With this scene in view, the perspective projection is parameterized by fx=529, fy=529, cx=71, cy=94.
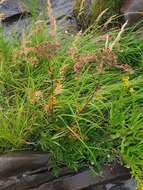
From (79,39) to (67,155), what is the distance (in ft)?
3.56

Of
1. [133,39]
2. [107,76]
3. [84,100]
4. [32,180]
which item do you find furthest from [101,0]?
[32,180]

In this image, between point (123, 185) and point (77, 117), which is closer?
point (77, 117)

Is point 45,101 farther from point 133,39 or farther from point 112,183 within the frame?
point 133,39

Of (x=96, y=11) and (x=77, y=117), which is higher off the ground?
(x=96, y=11)

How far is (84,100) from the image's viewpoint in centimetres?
378

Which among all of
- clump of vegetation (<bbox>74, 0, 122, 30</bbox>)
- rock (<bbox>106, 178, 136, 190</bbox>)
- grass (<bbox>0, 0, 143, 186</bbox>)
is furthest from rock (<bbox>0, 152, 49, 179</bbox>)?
clump of vegetation (<bbox>74, 0, 122, 30</bbox>)

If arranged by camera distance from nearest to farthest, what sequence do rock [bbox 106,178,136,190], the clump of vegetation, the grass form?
1. the grass
2. rock [bbox 106,178,136,190]
3. the clump of vegetation

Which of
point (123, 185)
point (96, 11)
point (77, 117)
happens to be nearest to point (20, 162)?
point (77, 117)

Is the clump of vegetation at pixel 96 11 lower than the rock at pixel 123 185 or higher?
higher

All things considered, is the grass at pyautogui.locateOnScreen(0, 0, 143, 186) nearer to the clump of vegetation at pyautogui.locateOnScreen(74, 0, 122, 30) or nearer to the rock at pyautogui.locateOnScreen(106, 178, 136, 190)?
the rock at pyautogui.locateOnScreen(106, 178, 136, 190)

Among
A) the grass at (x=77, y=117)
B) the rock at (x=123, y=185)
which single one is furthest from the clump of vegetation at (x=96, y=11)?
the rock at (x=123, y=185)

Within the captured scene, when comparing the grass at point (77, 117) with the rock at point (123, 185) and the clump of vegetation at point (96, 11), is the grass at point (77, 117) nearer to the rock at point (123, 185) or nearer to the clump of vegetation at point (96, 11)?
the rock at point (123, 185)

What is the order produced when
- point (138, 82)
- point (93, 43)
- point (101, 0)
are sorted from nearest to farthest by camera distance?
point (138, 82)
point (93, 43)
point (101, 0)

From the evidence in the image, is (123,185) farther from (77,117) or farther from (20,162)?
(20,162)
